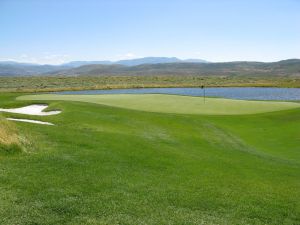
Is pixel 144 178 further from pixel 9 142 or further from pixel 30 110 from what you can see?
pixel 30 110

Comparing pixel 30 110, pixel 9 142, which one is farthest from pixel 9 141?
pixel 30 110

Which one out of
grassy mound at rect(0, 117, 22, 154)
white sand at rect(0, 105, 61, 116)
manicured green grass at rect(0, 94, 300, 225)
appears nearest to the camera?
manicured green grass at rect(0, 94, 300, 225)

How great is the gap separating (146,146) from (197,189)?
6.96 meters

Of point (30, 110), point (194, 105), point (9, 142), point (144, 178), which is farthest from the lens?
point (194, 105)

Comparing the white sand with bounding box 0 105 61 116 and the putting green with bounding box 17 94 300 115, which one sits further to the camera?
the putting green with bounding box 17 94 300 115

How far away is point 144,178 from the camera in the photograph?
1470cm

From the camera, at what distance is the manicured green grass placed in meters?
11.1

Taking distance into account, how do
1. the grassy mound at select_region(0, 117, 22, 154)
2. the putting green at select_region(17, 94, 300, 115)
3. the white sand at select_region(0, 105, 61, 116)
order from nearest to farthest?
1. the grassy mound at select_region(0, 117, 22, 154)
2. the white sand at select_region(0, 105, 61, 116)
3. the putting green at select_region(17, 94, 300, 115)

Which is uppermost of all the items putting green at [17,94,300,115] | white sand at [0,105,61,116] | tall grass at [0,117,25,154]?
tall grass at [0,117,25,154]

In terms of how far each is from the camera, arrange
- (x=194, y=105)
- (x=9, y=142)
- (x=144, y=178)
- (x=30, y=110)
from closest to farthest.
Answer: (x=144, y=178) < (x=9, y=142) < (x=30, y=110) < (x=194, y=105)

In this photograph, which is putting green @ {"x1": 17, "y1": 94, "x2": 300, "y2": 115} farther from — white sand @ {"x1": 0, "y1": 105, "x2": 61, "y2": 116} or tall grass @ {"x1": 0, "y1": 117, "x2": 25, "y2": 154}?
tall grass @ {"x1": 0, "y1": 117, "x2": 25, "y2": 154}

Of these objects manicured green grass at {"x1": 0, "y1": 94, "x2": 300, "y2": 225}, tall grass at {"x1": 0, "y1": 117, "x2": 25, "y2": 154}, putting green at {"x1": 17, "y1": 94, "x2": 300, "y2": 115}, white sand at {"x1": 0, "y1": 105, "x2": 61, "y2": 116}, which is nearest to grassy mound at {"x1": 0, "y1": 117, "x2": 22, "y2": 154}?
tall grass at {"x1": 0, "y1": 117, "x2": 25, "y2": 154}

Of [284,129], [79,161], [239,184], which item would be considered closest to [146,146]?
[79,161]

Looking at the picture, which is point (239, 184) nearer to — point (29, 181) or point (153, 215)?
point (153, 215)
